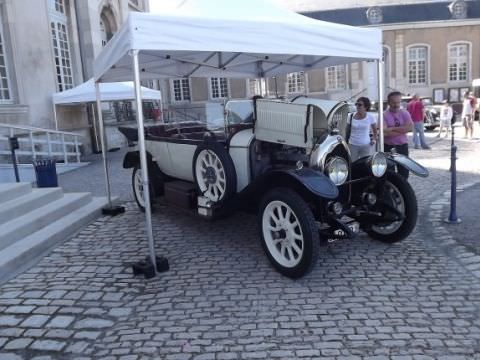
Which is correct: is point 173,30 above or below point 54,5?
below

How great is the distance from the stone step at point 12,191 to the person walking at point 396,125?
5.29 m

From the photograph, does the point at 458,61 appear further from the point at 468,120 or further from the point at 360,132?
the point at 360,132

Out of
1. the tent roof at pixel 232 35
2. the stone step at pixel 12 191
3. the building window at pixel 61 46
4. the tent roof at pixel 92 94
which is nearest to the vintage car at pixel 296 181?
the tent roof at pixel 232 35

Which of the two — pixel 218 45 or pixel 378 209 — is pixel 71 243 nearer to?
pixel 218 45

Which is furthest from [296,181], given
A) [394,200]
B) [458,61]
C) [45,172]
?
[458,61]

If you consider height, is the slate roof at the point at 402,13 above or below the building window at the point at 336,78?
above

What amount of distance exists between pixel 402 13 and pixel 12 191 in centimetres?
3861

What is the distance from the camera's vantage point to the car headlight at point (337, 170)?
432 centimetres

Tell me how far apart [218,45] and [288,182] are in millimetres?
1484

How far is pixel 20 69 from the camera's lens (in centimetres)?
1216

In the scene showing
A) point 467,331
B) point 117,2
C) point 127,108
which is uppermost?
point 117,2

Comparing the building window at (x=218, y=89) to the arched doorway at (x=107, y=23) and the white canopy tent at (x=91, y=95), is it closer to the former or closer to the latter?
the arched doorway at (x=107, y=23)

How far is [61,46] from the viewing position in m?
15.0

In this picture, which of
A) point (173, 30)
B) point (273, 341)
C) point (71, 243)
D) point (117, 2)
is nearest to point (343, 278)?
point (273, 341)
